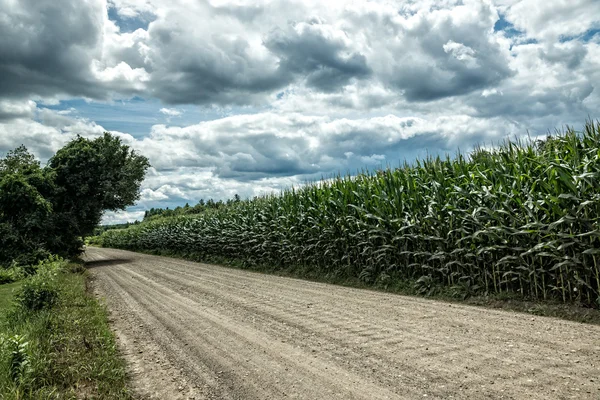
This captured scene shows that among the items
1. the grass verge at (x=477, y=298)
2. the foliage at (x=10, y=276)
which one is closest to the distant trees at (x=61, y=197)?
the foliage at (x=10, y=276)

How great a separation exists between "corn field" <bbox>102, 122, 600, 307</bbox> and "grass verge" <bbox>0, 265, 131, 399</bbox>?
24.2 feet

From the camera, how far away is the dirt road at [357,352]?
14.5 feet

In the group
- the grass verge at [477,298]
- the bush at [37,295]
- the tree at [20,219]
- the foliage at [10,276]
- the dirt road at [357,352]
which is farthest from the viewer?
the tree at [20,219]

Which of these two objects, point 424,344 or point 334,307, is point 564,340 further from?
point 334,307

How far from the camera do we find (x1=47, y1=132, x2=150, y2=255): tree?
28859 millimetres

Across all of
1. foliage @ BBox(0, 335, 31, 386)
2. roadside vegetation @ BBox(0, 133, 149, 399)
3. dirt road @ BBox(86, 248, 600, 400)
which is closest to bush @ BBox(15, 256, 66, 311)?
roadside vegetation @ BBox(0, 133, 149, 399)

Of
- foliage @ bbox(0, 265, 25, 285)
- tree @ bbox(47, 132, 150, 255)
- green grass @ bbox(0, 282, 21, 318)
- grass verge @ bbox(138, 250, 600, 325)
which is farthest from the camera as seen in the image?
tree @ bbox(47, 132, 150, 255)

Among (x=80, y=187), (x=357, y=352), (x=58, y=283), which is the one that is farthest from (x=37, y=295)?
(x=80, y=187)

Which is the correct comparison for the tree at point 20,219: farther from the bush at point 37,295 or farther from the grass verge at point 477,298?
the grass verge at point 477,298

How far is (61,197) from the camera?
96.5 feet

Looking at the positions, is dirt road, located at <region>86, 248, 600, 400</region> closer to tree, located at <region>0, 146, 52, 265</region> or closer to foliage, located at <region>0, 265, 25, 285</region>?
foliage, located at <region>0, 265, 25, 285</region>

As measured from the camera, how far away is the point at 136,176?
48500 millimetres

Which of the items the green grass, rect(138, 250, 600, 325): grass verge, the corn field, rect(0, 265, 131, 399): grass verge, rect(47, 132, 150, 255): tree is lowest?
rect(0, 265, 131, 399): grass verge

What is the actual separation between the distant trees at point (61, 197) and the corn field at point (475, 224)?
621 inches
